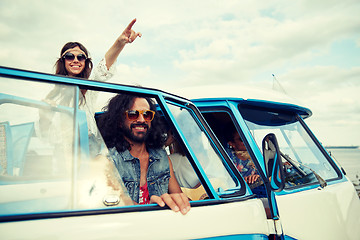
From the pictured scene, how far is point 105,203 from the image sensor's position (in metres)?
1.36

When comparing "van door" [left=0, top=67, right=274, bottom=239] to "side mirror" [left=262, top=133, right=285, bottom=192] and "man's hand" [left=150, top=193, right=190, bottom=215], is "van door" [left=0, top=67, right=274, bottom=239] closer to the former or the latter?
"man's hand" [left=150, top=193, right=190, bottom=215]

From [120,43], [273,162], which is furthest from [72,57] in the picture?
[273,162]

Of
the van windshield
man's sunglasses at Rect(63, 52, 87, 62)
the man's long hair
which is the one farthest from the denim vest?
man's sunglasses at Rect(63, 52, 87, 62)

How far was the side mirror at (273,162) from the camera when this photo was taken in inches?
69.2

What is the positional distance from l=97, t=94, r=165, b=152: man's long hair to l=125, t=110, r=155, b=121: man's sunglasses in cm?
3

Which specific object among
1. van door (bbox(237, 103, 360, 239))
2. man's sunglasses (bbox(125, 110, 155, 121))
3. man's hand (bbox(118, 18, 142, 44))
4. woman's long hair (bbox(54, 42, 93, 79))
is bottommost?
van door (bbox(237, 103, 360, 239))

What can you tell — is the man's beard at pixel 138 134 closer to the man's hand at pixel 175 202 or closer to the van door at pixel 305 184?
the man's hand at pixel 175 202

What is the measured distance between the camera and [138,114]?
1823mm

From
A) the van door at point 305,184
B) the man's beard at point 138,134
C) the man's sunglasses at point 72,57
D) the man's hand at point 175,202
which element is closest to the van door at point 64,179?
the man's hand at point 175,202

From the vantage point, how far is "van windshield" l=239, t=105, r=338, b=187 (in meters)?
2.76

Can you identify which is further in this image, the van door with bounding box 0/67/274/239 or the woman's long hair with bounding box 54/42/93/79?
the woman's long hair with bounding box 54/42/93/79

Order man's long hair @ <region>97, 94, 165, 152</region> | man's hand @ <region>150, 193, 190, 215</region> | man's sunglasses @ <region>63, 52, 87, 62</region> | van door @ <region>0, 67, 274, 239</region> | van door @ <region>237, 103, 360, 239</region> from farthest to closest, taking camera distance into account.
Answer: man's sunglasses @ <region>63, 52, 87, 62</region>, van door @ <region>237, 103, 360, 239</region>, man's long hair @ <region>97, 94, 165, 152</region>, man's hand @ <region>150, 193, 190, 215</region>, van door @ <region>0, 67, 274, 239</region>

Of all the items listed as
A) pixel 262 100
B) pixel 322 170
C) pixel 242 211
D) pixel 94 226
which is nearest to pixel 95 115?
pixel 94 226

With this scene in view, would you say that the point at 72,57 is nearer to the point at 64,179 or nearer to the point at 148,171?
the point at 148,171
